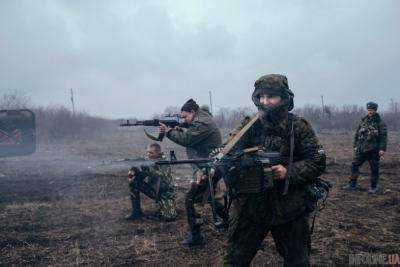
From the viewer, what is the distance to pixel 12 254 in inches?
207

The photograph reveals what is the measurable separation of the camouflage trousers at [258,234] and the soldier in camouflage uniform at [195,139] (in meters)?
1.87

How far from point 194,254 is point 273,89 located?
274cm

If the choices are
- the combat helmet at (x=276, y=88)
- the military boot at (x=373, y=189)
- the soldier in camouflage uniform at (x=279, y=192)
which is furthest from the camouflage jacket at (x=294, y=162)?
the military boot at (x=373, y=189)

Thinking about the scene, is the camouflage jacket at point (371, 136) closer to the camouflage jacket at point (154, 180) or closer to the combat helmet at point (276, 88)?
the camouflage jacket at point (154, 180)

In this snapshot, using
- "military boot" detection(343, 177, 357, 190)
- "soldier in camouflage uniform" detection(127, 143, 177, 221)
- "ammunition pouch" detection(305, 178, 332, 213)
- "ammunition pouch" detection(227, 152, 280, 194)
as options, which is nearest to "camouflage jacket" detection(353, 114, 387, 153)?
"military boot" detection(343, 177, 357, 190)

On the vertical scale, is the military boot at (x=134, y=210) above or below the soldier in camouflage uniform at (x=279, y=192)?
below

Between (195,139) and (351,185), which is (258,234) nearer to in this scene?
(195,139)

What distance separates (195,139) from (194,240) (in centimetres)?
151

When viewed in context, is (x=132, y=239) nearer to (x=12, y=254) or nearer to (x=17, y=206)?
(x=12, y=254)

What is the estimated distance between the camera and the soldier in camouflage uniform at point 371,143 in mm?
8781

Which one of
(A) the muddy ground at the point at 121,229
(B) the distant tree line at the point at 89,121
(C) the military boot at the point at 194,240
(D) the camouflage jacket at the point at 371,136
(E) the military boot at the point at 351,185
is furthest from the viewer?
(B) the distant tree line at the point at 89,121

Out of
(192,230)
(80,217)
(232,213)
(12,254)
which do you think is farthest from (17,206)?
(232,213)

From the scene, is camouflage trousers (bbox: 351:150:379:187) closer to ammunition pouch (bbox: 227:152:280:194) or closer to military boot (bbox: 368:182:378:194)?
military boot (bbox: 368:182:378:194)

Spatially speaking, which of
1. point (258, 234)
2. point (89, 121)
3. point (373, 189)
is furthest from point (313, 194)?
point (89, 121)
